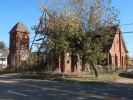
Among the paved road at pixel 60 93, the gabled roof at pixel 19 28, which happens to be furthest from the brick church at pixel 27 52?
the paved road at pixel 60 93

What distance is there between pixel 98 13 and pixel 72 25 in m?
3.30

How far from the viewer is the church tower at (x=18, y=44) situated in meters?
64.6

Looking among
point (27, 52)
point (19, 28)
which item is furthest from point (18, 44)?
point (27, 52)

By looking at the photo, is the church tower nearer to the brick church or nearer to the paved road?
the brick church

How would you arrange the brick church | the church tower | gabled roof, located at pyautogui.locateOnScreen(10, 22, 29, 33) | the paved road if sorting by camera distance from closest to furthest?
the paved road < the brick church < the church tower < gabled roof, located at pyautogui.locateOnScreen(10, 22, 29, 33)

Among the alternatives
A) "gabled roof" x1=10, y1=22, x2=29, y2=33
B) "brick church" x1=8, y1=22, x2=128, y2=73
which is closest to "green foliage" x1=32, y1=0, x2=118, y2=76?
"brick church" x1=8, y1=22, x2=128, y2=73

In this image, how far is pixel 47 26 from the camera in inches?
1916

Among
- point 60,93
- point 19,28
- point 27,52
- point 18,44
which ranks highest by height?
point 19,28

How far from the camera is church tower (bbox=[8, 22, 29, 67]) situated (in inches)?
2542

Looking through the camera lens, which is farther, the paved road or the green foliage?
the green foliage

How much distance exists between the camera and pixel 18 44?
67875 mm

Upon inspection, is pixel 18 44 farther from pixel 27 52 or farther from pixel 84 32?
pixel 84 32

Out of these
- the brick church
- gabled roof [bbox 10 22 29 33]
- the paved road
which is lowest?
the paved road

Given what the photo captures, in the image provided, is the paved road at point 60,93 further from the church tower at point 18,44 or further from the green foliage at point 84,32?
the church tower at point 18,44
